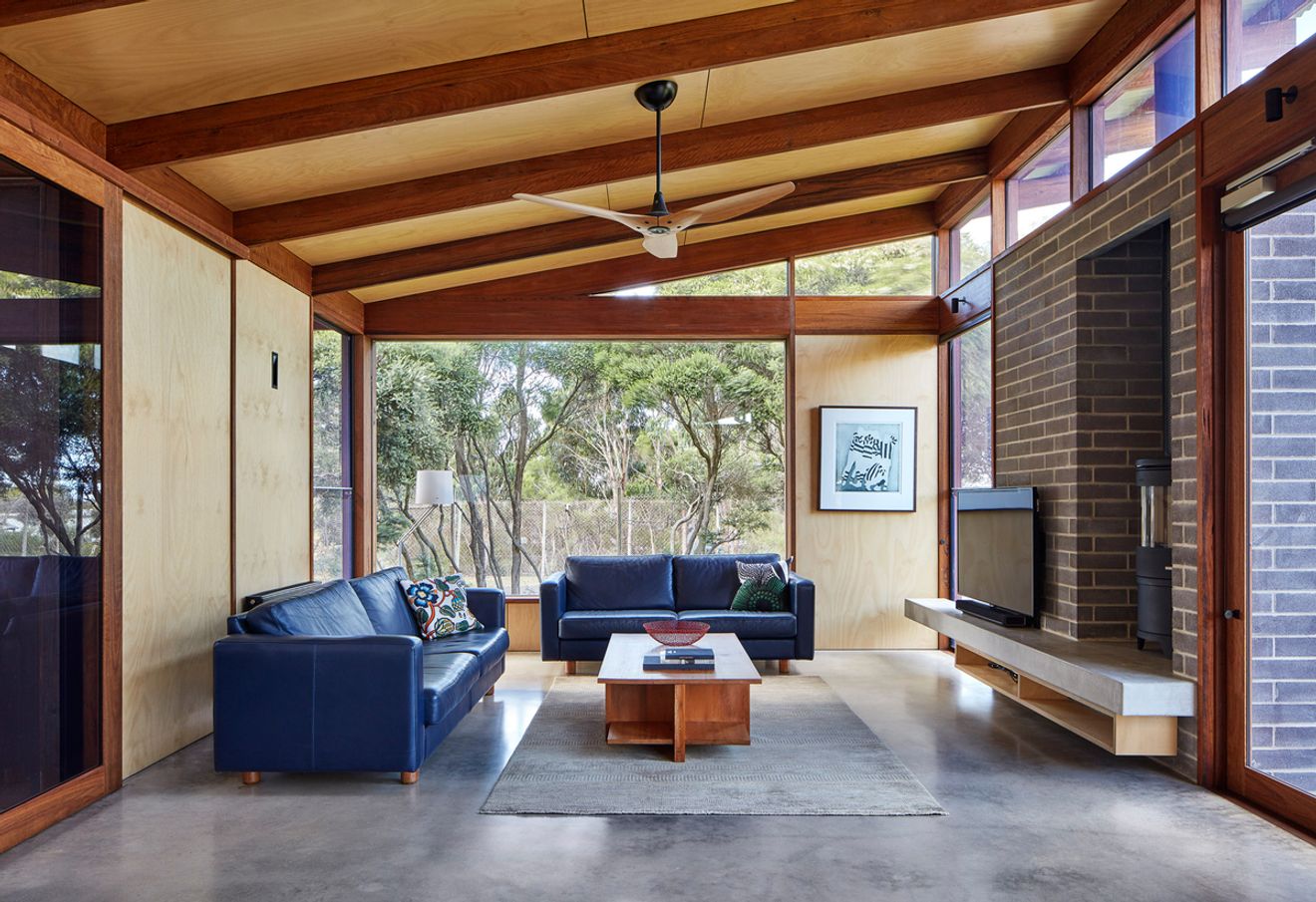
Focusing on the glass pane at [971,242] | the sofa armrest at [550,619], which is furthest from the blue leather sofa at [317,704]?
the glass pane at [971,242]

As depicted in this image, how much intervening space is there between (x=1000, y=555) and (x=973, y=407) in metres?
1.60

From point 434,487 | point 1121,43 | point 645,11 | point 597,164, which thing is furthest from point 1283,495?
point 434,487

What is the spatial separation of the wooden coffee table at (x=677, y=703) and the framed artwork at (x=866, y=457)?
2.75 metres

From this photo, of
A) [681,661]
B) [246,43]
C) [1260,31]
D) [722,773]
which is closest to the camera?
[246,43]

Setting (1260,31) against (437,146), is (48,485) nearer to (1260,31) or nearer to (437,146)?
(437,146)

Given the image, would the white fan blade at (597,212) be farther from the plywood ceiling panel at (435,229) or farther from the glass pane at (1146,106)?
the glass pane at (1146,106)

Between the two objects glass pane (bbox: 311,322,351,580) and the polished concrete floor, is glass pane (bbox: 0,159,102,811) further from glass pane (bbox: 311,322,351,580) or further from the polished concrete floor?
glass pane (bbox: 311,322,351,580)

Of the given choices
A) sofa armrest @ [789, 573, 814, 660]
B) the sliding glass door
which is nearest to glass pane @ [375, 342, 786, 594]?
sofa armrest @ [789, 573, 814, 660]

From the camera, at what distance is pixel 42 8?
2943mm

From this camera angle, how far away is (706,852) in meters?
3.22

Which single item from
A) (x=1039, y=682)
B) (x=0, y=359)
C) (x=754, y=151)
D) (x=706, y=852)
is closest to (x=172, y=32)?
(x=0, y=359)

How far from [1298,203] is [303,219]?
14.8 ft

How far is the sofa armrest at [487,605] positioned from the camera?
5867 millimetres

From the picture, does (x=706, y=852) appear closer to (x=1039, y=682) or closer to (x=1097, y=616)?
(x=1039, y=682)
